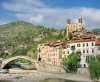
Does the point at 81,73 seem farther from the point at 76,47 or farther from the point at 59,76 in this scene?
the point at 76,47

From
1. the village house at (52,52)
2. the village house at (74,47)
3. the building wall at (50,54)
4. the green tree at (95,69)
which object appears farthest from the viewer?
the building wall at (50,54)

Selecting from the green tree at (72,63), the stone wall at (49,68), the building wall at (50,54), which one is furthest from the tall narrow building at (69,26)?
the green tree at (72,63)

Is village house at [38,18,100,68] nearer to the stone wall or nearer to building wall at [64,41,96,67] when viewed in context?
building wall at [64,41,96,67]

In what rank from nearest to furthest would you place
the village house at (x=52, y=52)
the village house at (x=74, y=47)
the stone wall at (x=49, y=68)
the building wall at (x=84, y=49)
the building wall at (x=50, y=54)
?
the building wall at (x=84, y=49), the village house at (x=74, y=47), the stone wall at (x=49, y=68), the village house at (x=52, y=52), the building wall at (x=50, y=54)

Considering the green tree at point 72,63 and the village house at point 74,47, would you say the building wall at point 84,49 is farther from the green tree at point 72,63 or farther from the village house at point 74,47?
the green tree at point 72,63

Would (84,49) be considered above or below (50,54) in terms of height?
above

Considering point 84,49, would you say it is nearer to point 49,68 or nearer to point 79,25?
point 49,68

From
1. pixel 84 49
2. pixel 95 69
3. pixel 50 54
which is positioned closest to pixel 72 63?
pixel 84 49

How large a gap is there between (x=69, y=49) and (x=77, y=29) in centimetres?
4574

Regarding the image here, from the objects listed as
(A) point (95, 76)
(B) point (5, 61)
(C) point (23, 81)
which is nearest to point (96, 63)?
(A) point (95, 76)

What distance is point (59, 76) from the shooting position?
292ft

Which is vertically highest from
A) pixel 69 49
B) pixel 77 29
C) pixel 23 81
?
pixel 77 29

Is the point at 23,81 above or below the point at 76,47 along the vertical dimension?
below

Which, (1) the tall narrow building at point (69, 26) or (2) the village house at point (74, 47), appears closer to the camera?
(2) the village house at point (74, 47)
